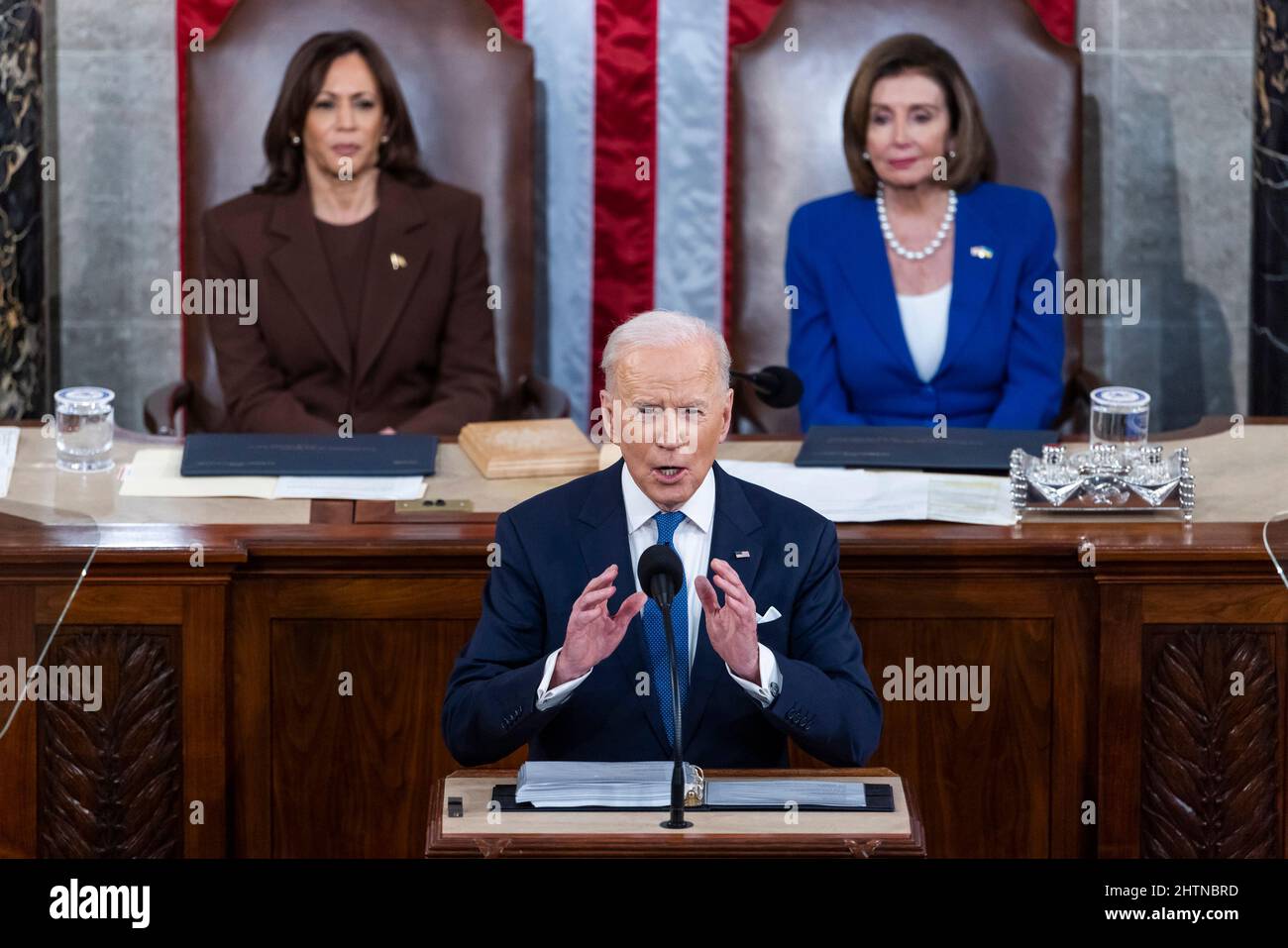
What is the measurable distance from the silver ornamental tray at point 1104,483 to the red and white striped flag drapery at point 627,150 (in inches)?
84.3

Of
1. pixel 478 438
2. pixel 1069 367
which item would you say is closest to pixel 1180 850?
pixel 478 438

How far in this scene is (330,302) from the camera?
502 centimetres

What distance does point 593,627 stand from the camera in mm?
2510

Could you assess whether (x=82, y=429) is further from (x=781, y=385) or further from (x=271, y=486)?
(x=781, y=385)

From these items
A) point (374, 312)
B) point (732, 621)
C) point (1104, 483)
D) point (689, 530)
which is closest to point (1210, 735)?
point (1104, 483)

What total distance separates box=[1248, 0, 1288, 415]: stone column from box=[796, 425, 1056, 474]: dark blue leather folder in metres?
1.30

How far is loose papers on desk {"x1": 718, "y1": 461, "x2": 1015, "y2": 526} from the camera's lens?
11.7ft

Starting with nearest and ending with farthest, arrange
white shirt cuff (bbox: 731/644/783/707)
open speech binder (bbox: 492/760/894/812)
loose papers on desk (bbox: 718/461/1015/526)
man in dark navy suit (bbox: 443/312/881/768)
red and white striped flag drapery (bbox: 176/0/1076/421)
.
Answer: open speech binder (bbox: 492/760/894/812) → white shirt cuff (bbox: 731/644/783/707) → man in dark navy suit (bbox: 443/312/881/768) → loose papers on desk (bbox: 718/461/1015/526) → red and white striped flag drapery (bbox: 176/0/1076/421)

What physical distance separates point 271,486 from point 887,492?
3.53 ft

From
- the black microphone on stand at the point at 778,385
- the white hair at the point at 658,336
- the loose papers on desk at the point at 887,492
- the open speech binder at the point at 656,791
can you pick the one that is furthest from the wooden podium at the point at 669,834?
the black microphone on stand at the point at 778,385

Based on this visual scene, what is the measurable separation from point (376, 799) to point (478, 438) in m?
0.79

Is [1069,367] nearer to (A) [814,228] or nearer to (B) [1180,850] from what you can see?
(A) [814,228]

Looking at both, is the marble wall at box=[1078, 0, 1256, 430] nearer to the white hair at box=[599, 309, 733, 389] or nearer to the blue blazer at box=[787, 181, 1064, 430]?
the blue blazer at box=[787, 181, 1064, 430]

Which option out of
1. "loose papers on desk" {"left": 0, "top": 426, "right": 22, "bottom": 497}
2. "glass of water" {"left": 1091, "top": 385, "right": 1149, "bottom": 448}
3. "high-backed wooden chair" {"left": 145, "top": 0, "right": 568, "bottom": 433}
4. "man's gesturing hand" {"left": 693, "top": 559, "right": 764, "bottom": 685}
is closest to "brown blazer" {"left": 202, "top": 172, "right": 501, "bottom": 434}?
"high-backed wooden chair" {"left": 145, "top": 0, "right": 568, "bottom": 433}
